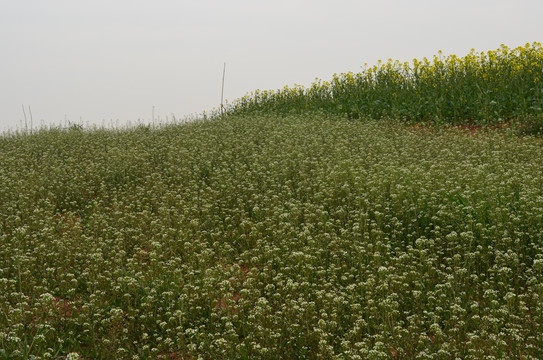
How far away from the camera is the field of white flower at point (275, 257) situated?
532cm

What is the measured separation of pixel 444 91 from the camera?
18094 mm

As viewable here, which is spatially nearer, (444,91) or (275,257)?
(275,257)

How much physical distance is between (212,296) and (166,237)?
2.08 metres

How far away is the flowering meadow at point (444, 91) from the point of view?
16.7 metres

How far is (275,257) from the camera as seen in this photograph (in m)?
6.98

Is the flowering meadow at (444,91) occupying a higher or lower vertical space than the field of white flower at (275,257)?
higher

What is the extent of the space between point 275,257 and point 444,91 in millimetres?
13260

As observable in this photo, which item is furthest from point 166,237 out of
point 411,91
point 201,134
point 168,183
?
point 411,91

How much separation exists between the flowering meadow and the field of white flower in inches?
181

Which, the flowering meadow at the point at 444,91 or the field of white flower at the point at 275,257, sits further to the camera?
the flowering meadow at the point at 444,91

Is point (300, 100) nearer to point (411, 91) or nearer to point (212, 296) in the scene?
point (411, 91)

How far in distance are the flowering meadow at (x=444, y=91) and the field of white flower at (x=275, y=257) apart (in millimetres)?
4594

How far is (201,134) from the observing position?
45.7 feet

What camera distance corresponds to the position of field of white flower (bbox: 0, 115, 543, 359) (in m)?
5.32
